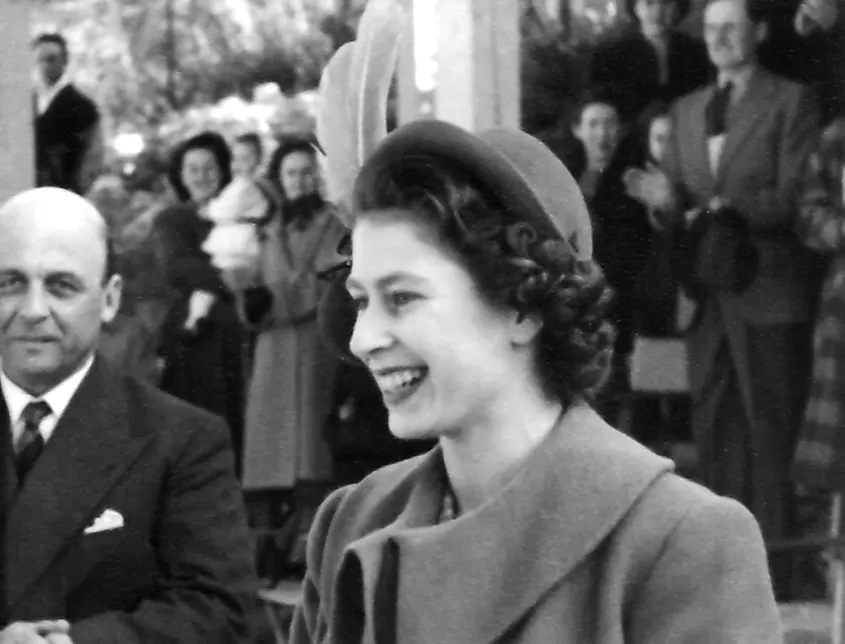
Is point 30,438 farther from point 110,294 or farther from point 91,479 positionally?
point 110,294

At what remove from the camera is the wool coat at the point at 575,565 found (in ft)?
4.01

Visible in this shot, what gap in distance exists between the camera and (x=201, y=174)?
11.0 ft

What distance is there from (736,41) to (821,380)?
2.36ft

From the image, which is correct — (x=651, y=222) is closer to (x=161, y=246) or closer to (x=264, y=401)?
(x=264, y=401)

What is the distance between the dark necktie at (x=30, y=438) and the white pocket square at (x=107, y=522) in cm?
15

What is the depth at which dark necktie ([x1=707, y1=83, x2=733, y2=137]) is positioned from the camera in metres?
2.79

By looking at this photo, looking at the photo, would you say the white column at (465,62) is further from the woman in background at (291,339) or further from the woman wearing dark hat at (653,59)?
the woman in background at (291,339)

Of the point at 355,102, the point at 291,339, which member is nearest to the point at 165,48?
the point at 291,339

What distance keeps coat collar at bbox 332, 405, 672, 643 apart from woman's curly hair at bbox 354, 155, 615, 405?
0.11 metres

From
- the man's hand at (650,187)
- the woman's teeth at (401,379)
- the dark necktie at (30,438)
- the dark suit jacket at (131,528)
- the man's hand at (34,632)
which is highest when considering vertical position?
the man's hand at (650,187)

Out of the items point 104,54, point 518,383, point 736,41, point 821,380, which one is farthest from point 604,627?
point 104,54

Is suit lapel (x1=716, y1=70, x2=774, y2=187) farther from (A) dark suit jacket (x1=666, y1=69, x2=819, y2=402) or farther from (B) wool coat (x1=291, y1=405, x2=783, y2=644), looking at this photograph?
(B) wool coat (x1=291, y1=405, x2=783, y2=644)

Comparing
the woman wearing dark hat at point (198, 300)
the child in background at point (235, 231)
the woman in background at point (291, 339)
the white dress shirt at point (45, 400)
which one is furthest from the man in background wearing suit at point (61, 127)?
the white dress shirt at point (45, 400)

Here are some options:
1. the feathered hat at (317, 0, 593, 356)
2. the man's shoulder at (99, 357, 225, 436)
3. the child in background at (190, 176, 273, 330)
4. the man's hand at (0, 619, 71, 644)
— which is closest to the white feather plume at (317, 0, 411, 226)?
the feathered hat at (317, 0, 593, 356)
